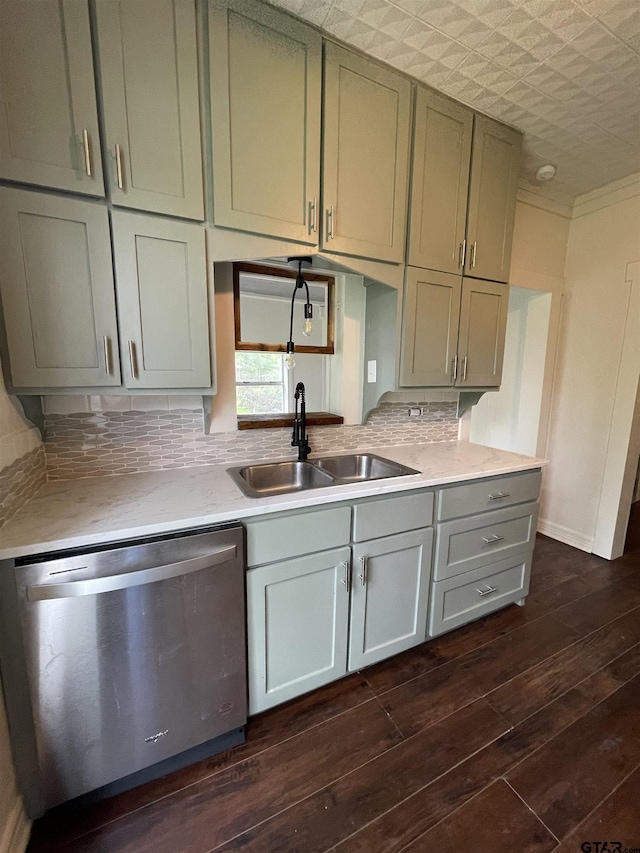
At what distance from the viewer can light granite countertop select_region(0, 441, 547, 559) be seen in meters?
1.03

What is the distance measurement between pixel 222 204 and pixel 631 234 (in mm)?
2895

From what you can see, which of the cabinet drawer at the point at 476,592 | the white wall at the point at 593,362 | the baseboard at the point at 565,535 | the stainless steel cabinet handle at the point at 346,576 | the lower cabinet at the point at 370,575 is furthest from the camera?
the baseboard at the point at 565,535

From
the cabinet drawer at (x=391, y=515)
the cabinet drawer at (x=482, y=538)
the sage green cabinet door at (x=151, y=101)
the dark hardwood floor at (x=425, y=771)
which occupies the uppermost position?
the sage green cabinet door at (x=151, y=101)

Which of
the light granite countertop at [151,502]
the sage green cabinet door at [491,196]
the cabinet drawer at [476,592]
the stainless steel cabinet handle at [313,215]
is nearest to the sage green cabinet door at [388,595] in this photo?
the cabinet drawer at [476,592]

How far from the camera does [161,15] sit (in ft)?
3.85

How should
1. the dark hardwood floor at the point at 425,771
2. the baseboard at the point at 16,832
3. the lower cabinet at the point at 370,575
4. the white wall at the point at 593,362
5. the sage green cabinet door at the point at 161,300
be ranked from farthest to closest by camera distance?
the white wall at the point at 593,362
the lower cabinet at the point at 370,575
the sage green cabinet door at the point at 161,300
the dark hardwood floor at the point at 425,771
the baseboard at the point at 16,832

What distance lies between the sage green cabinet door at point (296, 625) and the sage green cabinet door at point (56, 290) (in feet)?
3.25

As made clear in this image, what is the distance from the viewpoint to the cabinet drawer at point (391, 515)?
148 cm

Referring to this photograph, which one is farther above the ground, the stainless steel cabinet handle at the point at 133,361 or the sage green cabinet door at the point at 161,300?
the sage green cabinet door at the point at 161,300

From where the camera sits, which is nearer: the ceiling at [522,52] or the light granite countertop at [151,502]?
the light granite countertop at [151,502]

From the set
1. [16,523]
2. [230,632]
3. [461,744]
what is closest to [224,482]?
[230,632]

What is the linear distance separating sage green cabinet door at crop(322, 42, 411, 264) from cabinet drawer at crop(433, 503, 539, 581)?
4.66 ft

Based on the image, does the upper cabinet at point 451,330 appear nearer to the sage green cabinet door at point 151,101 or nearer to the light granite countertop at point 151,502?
the light granite countertop at point 151,502

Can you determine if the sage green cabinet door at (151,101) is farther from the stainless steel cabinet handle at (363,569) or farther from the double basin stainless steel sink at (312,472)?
the stainless steel cabinet handle at (363,569)
